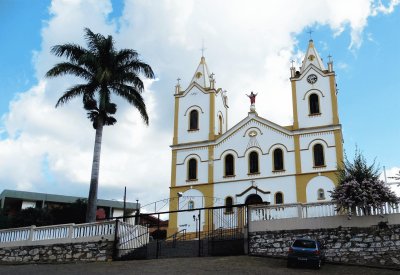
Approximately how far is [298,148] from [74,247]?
19121 millimetres

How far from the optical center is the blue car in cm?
1745

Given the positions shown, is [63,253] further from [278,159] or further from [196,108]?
[196,108]

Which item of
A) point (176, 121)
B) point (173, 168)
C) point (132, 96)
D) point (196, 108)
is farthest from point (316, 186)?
point (132, 96)

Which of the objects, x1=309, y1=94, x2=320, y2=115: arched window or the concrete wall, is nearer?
the concrete wall

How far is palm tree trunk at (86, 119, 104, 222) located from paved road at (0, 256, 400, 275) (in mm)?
4697

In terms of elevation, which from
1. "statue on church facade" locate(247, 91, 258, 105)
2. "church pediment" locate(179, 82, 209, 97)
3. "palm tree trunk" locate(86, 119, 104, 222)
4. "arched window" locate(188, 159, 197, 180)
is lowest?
"palm tree trunk" locate(86, 119, 104, 222)

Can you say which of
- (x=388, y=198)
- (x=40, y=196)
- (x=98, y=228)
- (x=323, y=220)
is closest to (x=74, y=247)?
(x=98, y=228)

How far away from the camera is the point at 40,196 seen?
59125 millimetres

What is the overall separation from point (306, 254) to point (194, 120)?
24506mm

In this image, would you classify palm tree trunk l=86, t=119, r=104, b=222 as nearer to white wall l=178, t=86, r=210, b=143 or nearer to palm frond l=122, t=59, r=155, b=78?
palm frond l=122, t=59, r=155, b=78

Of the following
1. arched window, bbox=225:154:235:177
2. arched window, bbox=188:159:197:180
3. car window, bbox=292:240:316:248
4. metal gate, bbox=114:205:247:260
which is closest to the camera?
car window, bbox=292:240:316:248

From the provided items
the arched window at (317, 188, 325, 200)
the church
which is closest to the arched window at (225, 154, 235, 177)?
the church

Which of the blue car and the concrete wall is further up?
the concrete wall

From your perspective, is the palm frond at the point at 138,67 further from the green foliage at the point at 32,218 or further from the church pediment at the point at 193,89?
the green foliage at the point at 32,218
